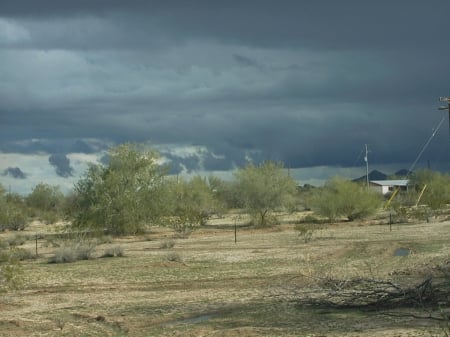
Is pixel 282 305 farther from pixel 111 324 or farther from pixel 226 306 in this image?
pixel 111 324

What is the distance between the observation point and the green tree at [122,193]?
62.0 metres

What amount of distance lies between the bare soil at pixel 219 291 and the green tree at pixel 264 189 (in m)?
29.3

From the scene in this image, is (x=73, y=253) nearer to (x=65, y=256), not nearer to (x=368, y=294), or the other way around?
(x=65, y=256)

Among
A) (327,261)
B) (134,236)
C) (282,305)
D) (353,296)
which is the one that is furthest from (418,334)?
(134,236)

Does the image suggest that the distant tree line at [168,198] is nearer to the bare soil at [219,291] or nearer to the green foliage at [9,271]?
the bare soil at [219,291]

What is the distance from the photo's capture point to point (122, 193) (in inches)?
2470

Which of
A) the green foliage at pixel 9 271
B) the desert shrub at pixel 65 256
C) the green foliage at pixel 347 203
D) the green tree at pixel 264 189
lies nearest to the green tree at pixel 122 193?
the green tree at pixel 264 189

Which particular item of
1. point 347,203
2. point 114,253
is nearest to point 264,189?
point 347,203

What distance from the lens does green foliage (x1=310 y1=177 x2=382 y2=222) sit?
76.4m

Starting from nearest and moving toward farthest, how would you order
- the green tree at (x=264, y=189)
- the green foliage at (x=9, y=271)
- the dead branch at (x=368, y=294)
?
1. the dead branch at (x=368, y=294)
2. the green foliage at (x=9, y=271)
3. the green tree at (x=264, y=189)

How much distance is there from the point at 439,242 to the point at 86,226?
96.2 ft

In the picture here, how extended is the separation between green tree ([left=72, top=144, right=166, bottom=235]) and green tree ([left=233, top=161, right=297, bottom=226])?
39.1 ft

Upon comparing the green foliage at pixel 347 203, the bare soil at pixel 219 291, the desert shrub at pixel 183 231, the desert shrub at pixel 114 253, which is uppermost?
the green foliage at pixel 347 203

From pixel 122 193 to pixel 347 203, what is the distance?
24323 mm
